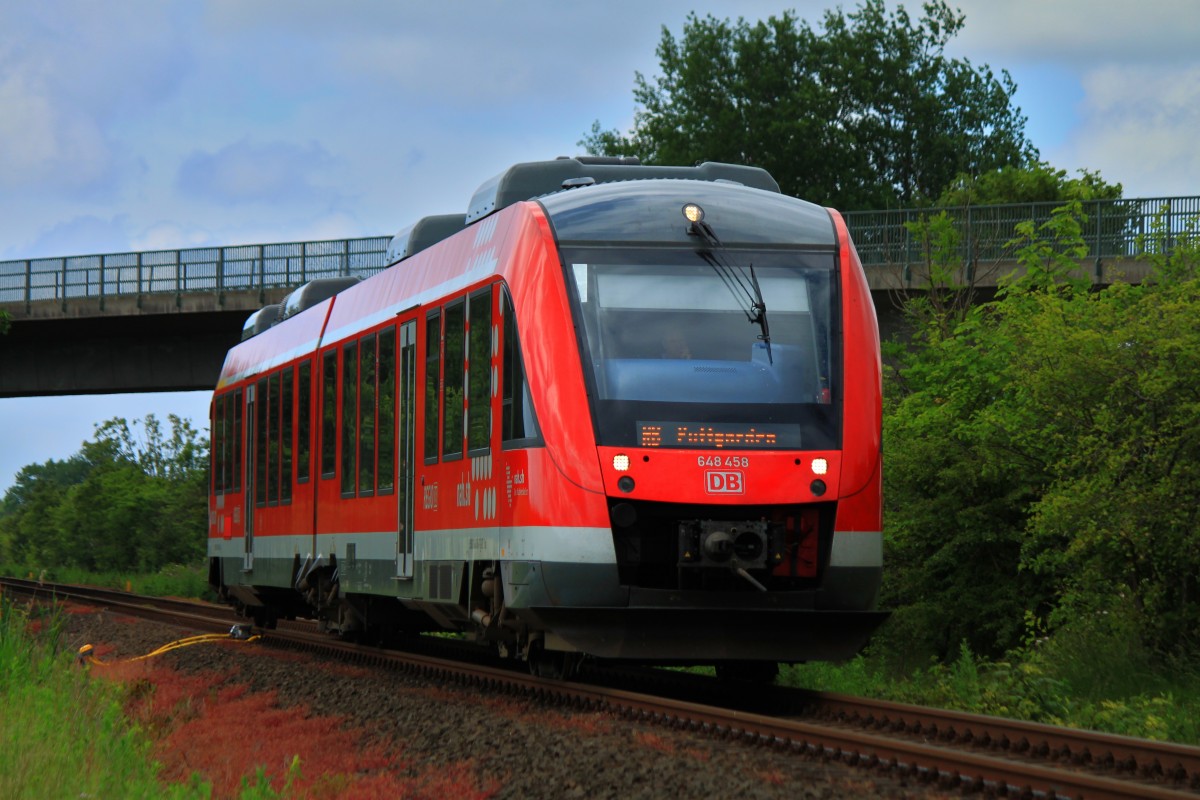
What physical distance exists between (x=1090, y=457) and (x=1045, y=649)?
5.25ft

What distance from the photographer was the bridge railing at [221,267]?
38750mm

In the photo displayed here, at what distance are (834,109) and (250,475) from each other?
51100 mm

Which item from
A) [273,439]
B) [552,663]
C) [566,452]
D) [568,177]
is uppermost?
[568,177]

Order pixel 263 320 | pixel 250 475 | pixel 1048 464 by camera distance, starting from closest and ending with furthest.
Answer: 1. pixel 1048 464
2. pixel 250 475
3. pixel 263 320

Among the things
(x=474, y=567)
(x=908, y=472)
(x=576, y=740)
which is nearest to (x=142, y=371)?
(x=908, y=472)

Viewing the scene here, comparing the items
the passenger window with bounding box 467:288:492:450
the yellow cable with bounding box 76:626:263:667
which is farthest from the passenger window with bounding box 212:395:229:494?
the passenger window with bounding box 467:288:492:450

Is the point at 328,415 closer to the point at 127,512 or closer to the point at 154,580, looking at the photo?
the point at 154,580

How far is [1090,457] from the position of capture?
536 inches

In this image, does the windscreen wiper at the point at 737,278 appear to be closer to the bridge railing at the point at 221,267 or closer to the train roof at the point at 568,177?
the train roof at the point at 568,177

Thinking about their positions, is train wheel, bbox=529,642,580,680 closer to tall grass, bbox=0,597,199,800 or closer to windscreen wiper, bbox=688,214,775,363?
windscreen wiper, bbox=688,214,775,363

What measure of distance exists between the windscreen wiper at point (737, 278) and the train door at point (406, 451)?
131 inches

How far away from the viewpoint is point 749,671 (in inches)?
508

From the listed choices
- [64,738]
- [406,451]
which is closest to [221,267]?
[406,451]

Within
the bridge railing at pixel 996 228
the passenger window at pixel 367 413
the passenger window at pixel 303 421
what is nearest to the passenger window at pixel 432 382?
the passenger window at pixel 367 413
